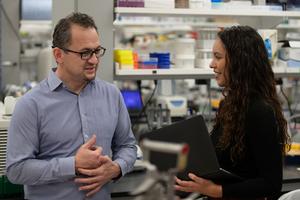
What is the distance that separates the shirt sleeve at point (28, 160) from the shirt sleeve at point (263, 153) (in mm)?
654

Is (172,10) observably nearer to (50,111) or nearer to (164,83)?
(50,111)

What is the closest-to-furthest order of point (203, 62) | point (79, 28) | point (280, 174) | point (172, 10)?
point (280, 174), point (79, 28), point (172, 10), point (203, 62)

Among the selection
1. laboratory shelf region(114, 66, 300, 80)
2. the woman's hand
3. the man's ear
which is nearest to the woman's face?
the woman's hand

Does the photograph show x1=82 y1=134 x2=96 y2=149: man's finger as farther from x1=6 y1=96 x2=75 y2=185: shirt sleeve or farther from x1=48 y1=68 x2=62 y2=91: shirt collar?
x1=48 y1=68 x2=62 y2=91: shirt collar

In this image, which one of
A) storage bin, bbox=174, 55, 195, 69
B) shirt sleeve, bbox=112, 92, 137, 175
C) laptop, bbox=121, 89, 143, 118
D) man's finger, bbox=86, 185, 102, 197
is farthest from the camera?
laptop, bbox=121, 89, 143, 118

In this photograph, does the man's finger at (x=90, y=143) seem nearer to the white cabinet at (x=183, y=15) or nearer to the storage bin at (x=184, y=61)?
the white cabinet at (x=183, y=15)

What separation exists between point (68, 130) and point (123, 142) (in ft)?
0.93

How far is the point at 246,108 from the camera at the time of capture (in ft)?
5.14

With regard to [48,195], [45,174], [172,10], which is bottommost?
[48,195]

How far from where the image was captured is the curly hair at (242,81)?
1579 millimetres

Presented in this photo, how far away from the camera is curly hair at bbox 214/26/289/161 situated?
62.2 inches

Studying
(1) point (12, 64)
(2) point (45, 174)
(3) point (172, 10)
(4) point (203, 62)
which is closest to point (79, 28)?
(2) point (45, 174)

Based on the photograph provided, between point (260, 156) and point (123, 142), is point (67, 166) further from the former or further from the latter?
point (260, 156)

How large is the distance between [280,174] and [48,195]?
89 centimetres
